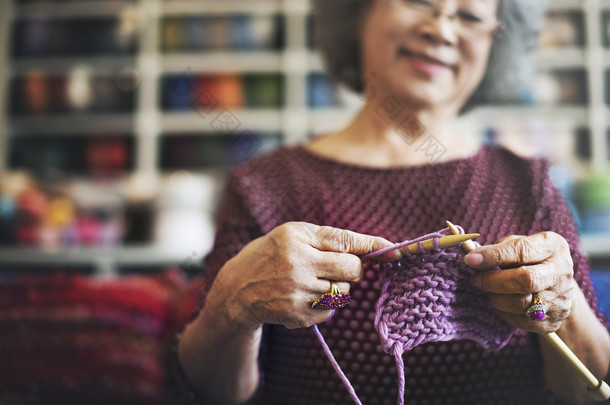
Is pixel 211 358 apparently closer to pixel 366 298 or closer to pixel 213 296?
pixel 213 296

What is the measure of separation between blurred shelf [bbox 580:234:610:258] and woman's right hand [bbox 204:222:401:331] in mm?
610

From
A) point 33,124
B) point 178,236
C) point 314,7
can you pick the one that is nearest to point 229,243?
point 314,7

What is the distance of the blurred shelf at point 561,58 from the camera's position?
1.61 m

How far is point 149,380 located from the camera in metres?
0.83

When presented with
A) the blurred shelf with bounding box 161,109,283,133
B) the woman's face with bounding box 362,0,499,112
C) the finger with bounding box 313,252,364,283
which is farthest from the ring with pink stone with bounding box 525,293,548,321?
the blurred shelf with bounding box 161,109,283,133

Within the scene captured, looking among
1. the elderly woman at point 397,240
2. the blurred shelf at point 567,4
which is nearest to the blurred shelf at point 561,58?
the blurred shelf at point 567,4

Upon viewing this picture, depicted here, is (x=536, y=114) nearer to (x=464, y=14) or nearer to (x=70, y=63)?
(x=464, y=14)

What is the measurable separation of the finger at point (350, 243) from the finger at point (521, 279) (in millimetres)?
67

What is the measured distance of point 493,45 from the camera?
0.53 meters

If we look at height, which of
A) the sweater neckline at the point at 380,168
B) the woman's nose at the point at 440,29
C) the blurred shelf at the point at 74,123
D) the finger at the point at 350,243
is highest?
the woman's nose at the point at 440,29

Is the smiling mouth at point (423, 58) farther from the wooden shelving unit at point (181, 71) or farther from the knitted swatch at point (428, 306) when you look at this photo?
the wooden shelving unit at point (181, 71)

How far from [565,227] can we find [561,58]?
160 cm

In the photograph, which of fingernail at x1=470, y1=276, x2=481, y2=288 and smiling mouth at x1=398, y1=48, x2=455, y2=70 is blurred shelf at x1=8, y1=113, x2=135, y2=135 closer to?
smiling mouth at x1=398, y1=48, x2=455, y2=70

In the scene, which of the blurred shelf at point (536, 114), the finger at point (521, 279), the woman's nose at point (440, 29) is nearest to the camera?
the finger at point (521, 279)
